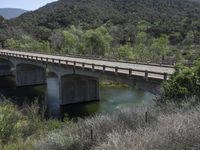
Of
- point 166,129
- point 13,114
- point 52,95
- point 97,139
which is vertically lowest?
point 52,95

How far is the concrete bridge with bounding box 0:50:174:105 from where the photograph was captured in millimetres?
28547

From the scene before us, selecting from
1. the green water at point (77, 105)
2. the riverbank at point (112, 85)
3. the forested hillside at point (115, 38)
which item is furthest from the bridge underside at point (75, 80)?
the riverbank at point (112, 85)

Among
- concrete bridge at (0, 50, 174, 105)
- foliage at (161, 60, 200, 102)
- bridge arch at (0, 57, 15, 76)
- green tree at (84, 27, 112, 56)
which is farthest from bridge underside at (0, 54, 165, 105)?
green tree at (84, 27, 112, 56)

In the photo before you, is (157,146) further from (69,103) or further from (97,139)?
(69,103)

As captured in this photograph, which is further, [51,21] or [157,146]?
[51,21]

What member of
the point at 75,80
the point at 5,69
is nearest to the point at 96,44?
the point at 5,69

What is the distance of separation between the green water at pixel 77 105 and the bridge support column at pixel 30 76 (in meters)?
1.60

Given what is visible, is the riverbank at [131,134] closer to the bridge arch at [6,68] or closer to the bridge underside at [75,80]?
the bridge underside at [75,80]

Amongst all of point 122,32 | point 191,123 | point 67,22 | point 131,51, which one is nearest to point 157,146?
point 191,123

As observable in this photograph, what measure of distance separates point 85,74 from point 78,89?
7305mm

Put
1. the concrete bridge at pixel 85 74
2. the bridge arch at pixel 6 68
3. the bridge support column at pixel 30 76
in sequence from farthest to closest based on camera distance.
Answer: the bridge arch at pixel 6 68 → the bridge support column at pixel 30 76 → the concrete bridge at pixel 85 74

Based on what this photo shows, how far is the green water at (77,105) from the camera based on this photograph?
40312 millimetres

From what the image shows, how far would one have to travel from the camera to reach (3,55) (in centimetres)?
7188

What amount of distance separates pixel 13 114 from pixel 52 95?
29266mm
